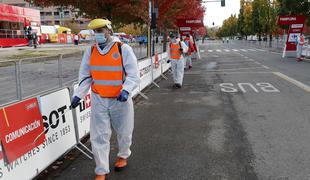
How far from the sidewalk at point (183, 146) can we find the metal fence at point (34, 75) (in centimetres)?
150

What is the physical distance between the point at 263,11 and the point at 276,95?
49.9m

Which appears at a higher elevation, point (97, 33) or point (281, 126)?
point (97, 33)

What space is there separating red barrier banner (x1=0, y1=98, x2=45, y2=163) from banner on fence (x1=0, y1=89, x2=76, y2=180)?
8cm

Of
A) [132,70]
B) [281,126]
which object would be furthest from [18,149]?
[281,126]

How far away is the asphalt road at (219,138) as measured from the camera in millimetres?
4102

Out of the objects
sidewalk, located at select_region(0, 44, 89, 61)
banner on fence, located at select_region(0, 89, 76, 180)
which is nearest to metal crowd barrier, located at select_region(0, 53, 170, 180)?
banner on fence, located at select_region(0, 89, 76, 180)

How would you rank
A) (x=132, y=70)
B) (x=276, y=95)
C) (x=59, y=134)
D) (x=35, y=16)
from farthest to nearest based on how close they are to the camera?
(x=35, y=16), (x=276, y=95), (x=59, y=134), (x=132, y=70)

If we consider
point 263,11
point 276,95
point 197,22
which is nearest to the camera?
point 276,95

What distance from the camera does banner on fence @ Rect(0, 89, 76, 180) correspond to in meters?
3.56

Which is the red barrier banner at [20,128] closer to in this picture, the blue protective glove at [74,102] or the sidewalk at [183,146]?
the blue protective glove at [74,102]

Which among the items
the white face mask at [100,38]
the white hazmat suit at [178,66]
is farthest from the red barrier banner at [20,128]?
the white hazmat suit at [178,66]

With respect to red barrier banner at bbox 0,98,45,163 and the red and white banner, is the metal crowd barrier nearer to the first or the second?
red barrier banner at bbox 0,98,45,163

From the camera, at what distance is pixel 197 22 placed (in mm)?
26156

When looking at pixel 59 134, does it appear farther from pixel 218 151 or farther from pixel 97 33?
pixel 218 151
